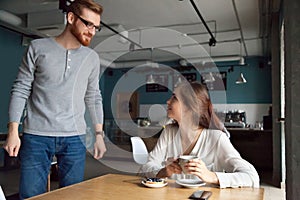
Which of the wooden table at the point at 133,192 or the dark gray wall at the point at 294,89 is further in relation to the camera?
the dark gray wall at the point at 294,89

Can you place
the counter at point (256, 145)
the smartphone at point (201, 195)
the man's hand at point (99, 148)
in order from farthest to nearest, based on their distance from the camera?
the counter at point (256, 145) → the man's hand at point (99, 148) → the smartphone at point (201, 195)

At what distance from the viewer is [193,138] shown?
65.3 inches

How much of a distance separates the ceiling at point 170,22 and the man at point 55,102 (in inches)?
102

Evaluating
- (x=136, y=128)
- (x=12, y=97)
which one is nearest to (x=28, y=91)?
(x=12, y=97)

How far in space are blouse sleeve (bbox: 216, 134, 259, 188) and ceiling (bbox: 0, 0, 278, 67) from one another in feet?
9.56

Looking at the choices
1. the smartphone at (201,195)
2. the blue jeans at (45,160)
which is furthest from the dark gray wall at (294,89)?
the blue jeans at (45,160)

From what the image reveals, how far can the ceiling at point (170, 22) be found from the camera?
509 cm

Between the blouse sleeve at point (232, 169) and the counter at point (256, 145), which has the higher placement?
the blouse sleeve at point (232, 169)

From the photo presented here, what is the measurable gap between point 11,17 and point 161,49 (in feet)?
14.1

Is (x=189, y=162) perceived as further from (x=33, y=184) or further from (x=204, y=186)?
(x=33, y=184)

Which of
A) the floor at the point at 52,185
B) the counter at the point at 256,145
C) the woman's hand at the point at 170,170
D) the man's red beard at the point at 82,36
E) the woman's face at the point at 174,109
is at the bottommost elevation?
the floor at the point at 52,185

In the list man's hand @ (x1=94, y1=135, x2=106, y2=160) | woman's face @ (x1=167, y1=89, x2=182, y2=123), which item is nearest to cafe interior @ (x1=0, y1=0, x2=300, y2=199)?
man's hand @ (x1=94, y1=135, x2=106, y2=160)

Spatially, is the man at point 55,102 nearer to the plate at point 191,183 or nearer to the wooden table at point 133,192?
the wooden table at point 133,192

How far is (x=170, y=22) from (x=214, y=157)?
4920 mm
